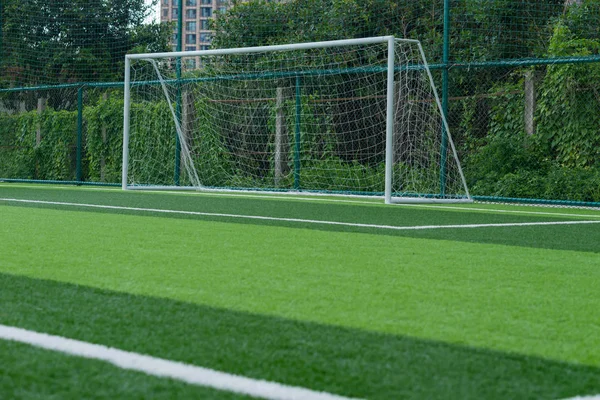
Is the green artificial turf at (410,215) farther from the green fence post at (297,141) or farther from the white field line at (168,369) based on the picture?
the white field line at (168,369)

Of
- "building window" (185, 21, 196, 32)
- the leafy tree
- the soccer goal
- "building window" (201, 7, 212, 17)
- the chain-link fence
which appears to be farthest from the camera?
"building window" (185, 21, 196, 32)

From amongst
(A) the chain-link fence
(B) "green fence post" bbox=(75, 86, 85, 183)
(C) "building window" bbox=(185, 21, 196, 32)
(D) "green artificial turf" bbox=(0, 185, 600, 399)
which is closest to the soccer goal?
(A) the chain-link fence

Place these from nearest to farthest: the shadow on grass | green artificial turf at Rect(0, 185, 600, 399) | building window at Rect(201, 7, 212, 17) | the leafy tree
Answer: the shadow on grass, green artificial turf at Rect(0, 185, 600, 399), the leafy tree, building window at Rect(201, 7, 212, 17)

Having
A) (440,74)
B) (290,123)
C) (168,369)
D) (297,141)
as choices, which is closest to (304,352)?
(168,369)

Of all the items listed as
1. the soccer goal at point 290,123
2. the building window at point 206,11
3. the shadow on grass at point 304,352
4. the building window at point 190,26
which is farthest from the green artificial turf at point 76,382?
the building window at point 190,26

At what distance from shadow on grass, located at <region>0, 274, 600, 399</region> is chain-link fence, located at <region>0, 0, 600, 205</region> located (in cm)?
795

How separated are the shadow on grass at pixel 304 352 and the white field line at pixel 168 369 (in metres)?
0.05

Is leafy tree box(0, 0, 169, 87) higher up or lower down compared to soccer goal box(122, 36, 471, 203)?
higher up

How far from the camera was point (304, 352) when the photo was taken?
8.03 ft

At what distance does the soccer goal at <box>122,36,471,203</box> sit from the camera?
36.9 feet

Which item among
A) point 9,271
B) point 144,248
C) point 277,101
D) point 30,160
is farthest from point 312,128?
point 9,271

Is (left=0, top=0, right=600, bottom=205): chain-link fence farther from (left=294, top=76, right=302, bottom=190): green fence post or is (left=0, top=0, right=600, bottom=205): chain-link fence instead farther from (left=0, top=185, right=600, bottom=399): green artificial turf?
(left=0, top=185, right=600, bottom=399): green artificial turf

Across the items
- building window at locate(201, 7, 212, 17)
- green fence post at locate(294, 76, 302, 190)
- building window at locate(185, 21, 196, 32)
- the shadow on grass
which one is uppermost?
building window at locate(201, 7, 212, 17)

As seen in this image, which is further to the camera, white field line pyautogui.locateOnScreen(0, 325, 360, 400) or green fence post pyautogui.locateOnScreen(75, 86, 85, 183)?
green fence post pyautogui.locateOnScreen(75, 86, 85, 183)
